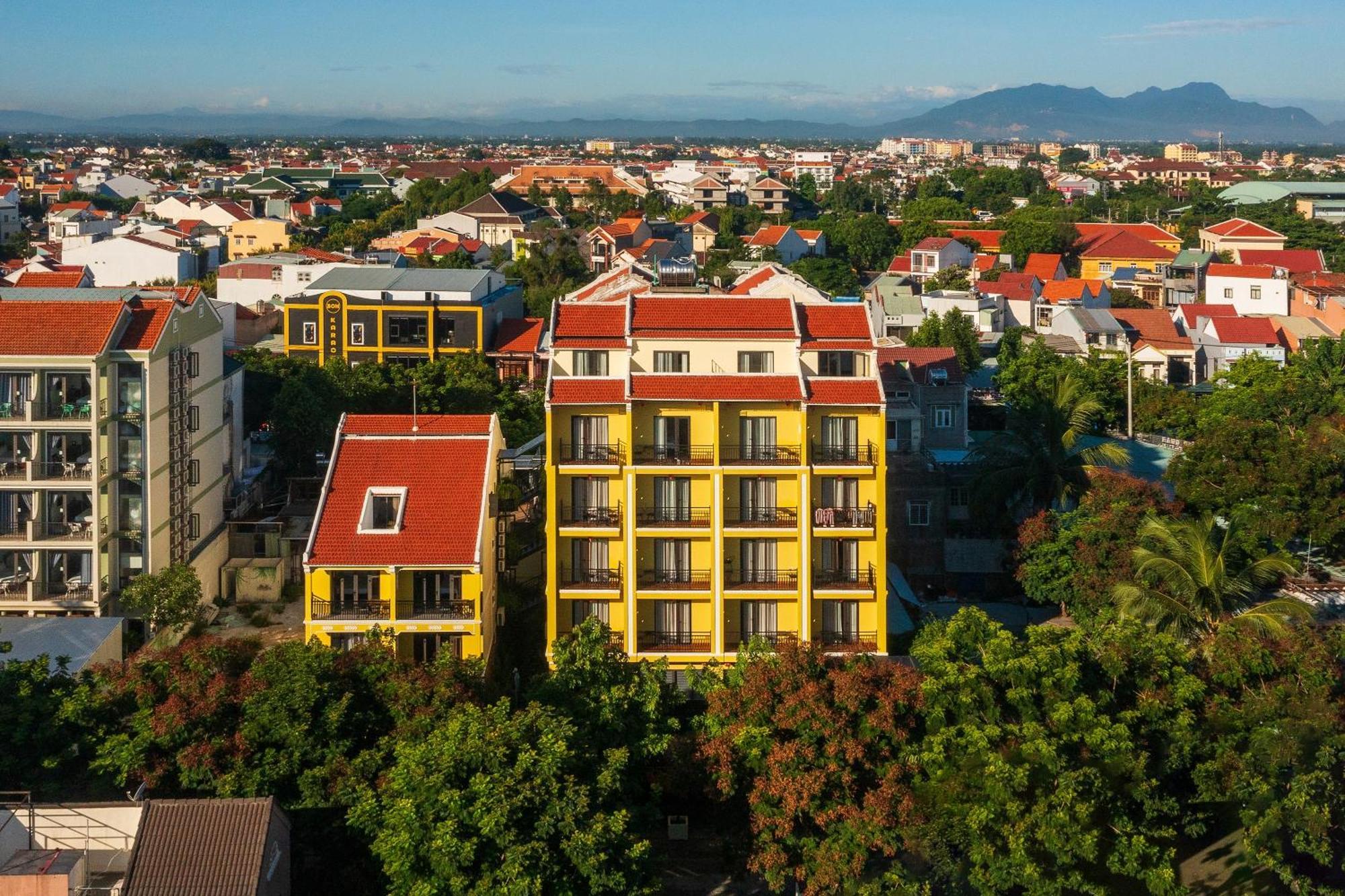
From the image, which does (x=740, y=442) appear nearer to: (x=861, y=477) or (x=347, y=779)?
(x=861, y=477)

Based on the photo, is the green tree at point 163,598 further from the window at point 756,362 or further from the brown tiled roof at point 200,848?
the window at point 756,362

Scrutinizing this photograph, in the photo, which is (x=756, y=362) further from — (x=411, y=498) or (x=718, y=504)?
(x=411, y=498)

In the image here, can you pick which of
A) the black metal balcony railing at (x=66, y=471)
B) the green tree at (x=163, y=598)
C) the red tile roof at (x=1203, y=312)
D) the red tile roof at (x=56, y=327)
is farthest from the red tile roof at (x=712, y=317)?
the red tile roof at (x=1203, y=312)

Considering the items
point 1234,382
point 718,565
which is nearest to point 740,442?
point 718,565

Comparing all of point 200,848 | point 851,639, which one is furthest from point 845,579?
point 200,848

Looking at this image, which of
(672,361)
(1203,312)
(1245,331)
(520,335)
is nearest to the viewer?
(672,361)

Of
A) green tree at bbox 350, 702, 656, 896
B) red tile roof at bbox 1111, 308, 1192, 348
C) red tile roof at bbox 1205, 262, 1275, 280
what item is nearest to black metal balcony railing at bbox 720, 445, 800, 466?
green tree at bbox 350, 702, 656, 896

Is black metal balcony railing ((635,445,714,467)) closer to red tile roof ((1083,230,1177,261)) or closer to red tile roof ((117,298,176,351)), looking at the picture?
red tile roof ((117,298,176,351))
